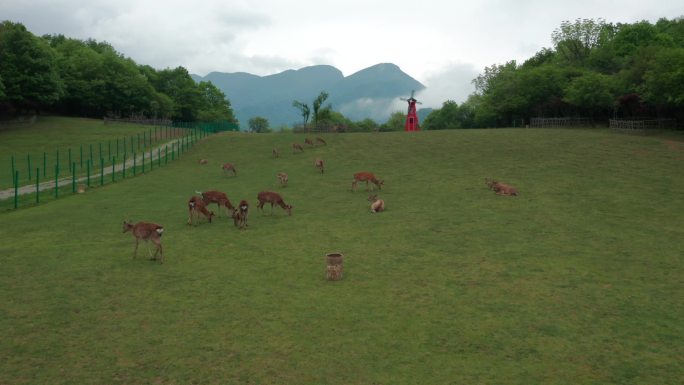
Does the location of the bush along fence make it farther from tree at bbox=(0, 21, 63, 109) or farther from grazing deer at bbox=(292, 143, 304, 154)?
tree at bbox=(0, 21, 63, 109)

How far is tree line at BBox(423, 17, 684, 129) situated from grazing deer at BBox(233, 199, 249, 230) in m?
45.0

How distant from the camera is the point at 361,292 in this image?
13.1 metres

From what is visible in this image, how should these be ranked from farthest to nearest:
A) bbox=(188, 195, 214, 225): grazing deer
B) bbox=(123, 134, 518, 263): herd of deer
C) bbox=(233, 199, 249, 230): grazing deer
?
bbox=(188, 195, 214, 225): grazing deer → bbox=(233, 199, 249, 230): grazing deer → bbox=(123, 134, 518, 263): herd of deer

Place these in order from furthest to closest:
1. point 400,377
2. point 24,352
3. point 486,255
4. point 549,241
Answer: point 549,241 → point 486,255 → point 24,352 → point 400,377

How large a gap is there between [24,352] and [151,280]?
4426mm

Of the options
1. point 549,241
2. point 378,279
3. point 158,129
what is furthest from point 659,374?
point 158,129

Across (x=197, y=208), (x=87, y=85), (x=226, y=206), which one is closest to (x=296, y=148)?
(x=226, y=206)

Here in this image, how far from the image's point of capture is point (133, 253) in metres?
16.8

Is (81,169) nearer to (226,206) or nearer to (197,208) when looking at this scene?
(226,206)

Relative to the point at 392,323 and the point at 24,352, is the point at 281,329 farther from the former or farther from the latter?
the point at 24,352

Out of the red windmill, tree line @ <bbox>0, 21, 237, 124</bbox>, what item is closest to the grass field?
tree line @ <bbox>0, 21, 237, 124</bbox>

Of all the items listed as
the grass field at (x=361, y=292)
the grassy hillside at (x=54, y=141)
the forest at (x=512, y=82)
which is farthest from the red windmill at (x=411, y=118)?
the grass field at (x=361, y=292)

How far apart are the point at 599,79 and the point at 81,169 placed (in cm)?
6077

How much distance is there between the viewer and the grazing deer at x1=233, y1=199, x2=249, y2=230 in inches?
803
